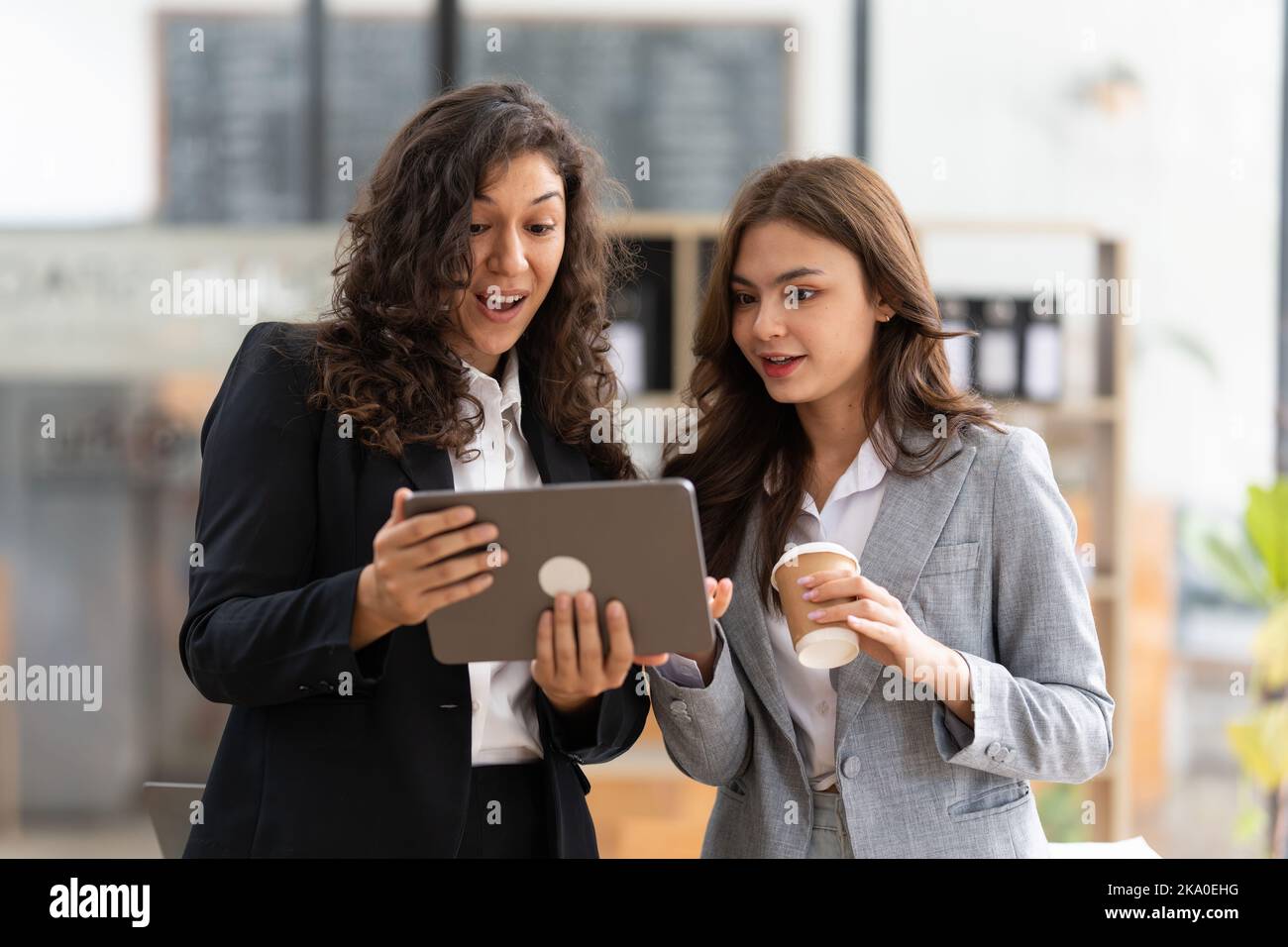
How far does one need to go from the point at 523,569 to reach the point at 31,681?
Answer: 3.81 m

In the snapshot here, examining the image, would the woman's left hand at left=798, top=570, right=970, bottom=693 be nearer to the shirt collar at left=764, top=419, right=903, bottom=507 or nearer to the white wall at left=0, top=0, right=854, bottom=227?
the shirt collar at left=764, top=419, right=903, bottom=507

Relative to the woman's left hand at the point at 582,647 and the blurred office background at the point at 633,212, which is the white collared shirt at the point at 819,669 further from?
the blurred office background at the point at 633,212

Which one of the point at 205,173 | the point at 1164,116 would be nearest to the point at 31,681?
the point at 205,173

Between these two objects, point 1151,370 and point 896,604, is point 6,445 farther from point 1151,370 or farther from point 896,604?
point 1151,370

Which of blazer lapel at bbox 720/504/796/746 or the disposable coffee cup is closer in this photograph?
the disposable coffee cup

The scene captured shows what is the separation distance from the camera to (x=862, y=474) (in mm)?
1656

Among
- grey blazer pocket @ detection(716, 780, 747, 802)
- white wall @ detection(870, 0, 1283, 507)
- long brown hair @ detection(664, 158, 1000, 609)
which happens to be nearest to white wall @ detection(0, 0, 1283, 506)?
white wall @ detection(870, 0, 1283, 507)

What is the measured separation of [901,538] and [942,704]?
222mm

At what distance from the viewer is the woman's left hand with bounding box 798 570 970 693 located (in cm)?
141

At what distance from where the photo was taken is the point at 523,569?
1.27 metres

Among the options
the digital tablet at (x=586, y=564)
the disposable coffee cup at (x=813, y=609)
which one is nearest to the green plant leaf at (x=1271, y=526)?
the disposable coffee cup at (x=813, y=609)

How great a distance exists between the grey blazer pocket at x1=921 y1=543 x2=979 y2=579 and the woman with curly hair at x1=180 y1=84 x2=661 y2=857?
41 cm

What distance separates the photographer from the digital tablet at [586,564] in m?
1.20

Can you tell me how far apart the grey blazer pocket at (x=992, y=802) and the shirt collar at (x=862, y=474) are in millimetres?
435
